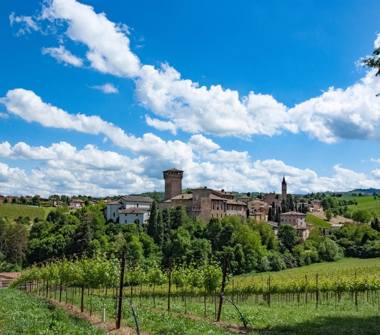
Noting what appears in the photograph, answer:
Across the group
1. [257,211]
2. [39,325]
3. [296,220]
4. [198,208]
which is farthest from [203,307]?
[257,211]

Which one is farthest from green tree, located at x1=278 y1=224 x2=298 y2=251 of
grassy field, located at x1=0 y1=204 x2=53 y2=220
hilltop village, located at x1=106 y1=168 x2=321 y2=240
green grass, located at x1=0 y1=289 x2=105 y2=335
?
green grass, located at x1=0 y1=289 x2=105 y2=335

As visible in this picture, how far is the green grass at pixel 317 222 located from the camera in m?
161

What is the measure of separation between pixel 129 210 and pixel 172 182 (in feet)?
81.6

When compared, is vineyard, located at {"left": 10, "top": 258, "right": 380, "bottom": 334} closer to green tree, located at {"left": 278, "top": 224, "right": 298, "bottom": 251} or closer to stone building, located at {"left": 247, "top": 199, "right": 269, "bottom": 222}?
green tree, located at {"left": 278, "top": 224, "right": 298, "bottom": 251}

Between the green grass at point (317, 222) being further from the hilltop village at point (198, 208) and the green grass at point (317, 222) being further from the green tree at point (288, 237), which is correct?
the green tree at point (288, 237)

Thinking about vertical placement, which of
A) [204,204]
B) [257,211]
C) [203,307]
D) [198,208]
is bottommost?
[203,307]

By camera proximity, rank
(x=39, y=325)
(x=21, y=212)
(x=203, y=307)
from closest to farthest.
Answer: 1. (x=39, y=325)
2. (x=203, y=307)
3. (x=21, y=212)

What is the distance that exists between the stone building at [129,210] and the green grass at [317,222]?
184 feet

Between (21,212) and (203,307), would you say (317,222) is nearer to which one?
(21,212)

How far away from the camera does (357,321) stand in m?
25.7

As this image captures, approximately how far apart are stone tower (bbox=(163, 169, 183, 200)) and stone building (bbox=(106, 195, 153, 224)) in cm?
853

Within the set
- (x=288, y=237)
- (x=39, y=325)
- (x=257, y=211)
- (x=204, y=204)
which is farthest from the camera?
(x=257, y=211)

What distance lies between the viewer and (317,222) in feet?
538

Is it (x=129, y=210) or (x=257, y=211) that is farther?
(x=257, y=211)
